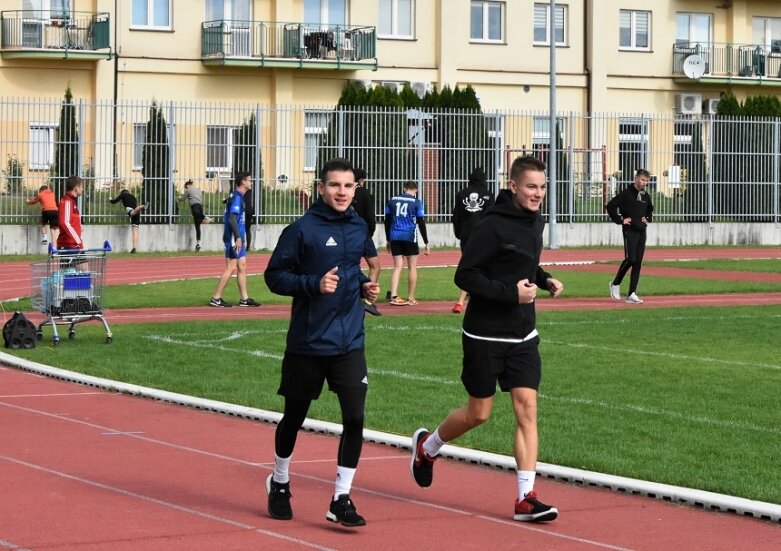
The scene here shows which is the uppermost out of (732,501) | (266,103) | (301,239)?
(266,103)

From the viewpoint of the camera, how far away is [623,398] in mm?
13508

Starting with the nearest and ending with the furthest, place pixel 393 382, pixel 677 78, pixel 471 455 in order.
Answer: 1. pixel 471 455
2. pixel 393 382
3. pixel 677 78

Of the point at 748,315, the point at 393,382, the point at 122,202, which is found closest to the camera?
the point at 393,382

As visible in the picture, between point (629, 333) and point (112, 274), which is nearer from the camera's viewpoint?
point (629, 333)

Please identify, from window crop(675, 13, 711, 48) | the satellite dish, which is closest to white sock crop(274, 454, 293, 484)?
the satellite dish

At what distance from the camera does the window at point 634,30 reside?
198ft

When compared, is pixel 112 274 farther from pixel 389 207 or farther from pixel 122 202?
pixel 389 207

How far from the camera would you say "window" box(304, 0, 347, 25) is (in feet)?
181

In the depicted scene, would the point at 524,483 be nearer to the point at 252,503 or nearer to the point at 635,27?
the point at 252,503

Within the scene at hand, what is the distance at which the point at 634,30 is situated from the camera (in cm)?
6056

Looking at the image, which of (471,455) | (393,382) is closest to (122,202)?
(393,382)

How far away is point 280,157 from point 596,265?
867 centimetres

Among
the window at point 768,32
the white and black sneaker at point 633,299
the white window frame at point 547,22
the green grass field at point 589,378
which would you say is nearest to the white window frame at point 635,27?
the white window frame at point 547,22

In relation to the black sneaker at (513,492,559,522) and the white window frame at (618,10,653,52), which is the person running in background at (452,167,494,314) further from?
the white window frame at (618,10,653,52)
